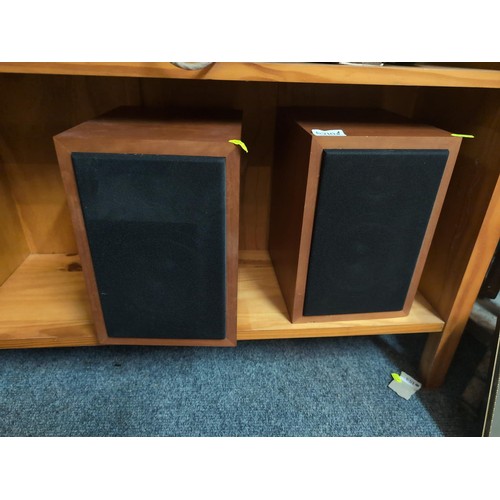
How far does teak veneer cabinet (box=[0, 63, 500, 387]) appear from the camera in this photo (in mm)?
640


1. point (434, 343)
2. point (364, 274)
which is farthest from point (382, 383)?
point (364, 274)

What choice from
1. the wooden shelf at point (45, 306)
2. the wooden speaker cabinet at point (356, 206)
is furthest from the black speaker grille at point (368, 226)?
the wooden shelf at point (45, 306)

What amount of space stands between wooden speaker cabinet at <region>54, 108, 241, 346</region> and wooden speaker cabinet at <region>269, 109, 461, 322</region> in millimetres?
115

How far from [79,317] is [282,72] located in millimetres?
552

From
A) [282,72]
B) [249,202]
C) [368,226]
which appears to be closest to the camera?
[282,72]

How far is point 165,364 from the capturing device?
79 cm

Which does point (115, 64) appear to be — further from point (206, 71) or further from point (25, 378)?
point (25, 378)

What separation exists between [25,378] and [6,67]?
1.88ft

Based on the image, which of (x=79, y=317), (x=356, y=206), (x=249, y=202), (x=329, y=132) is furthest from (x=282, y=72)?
(x=79, y=317)

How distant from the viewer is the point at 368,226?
23.8 inches

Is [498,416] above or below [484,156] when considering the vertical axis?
below

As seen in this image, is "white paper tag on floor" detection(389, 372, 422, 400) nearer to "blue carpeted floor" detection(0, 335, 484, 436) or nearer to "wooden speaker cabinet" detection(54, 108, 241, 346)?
"blue carpeted floor" detection(0, 335, 484, 436)

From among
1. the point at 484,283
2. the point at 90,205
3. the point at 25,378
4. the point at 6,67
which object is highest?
the point at 6,67

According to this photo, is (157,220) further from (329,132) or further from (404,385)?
(404,385)
